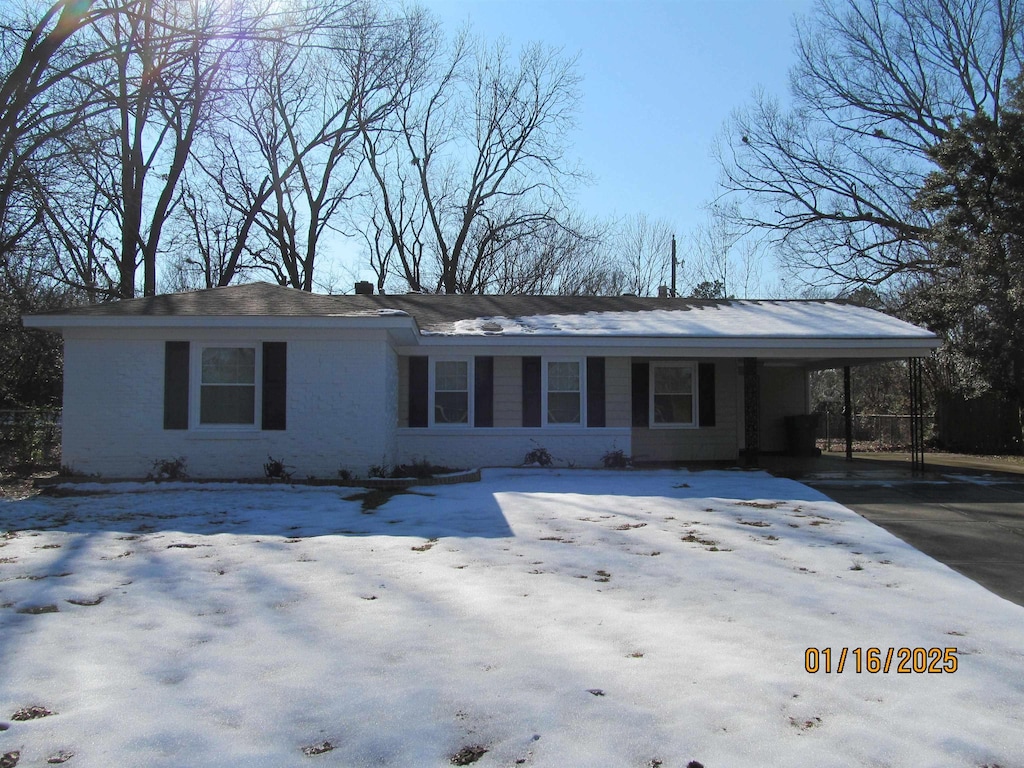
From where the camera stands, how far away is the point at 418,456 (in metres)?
14.1

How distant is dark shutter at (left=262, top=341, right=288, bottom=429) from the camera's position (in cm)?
1197

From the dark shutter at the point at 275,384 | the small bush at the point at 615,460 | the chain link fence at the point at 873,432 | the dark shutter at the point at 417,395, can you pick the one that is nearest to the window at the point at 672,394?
the small bush at the point at 615,460

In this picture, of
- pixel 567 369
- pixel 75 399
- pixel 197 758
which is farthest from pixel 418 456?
pixel 197 758

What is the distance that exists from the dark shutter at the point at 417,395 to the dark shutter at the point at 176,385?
4039 millimetres

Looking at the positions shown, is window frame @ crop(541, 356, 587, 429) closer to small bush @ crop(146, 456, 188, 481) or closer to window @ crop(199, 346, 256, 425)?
window @ crop(199, 346, 256, 425)

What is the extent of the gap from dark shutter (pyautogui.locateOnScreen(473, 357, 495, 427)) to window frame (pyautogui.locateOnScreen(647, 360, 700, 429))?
3525 millimetres

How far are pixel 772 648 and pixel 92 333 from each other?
37.5 ft

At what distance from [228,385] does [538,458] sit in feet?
18.7

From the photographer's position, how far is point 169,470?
11750 millimetres

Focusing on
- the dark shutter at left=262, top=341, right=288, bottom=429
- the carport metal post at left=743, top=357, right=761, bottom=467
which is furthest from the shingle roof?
the carport metal post at left=743, top=357, right=761, bottom=467

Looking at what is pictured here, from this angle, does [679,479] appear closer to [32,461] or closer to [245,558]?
[245,558]

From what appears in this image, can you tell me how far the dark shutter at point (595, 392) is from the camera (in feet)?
47.3

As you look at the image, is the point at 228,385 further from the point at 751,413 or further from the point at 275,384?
the point at 751,413

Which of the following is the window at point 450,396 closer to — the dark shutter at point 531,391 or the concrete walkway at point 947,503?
the dark shutter at point 531,391
